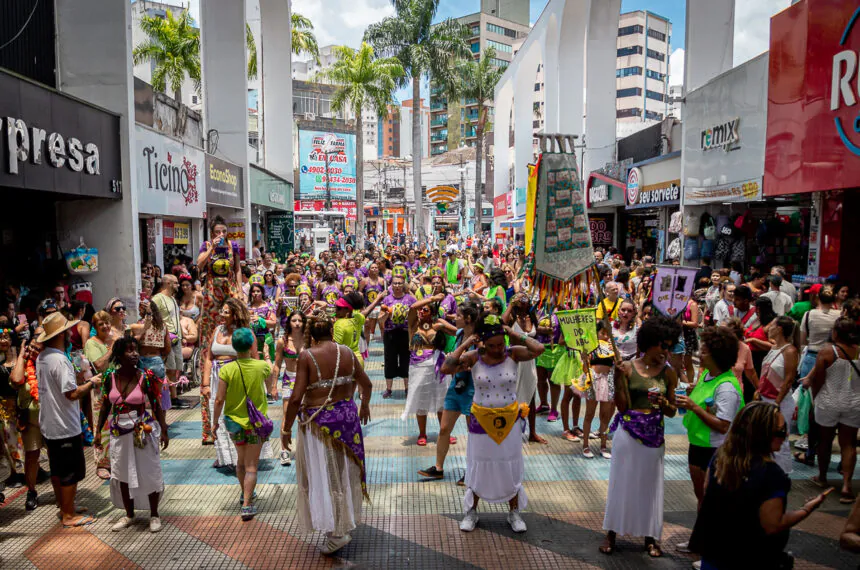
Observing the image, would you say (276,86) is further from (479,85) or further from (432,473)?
(432,473)

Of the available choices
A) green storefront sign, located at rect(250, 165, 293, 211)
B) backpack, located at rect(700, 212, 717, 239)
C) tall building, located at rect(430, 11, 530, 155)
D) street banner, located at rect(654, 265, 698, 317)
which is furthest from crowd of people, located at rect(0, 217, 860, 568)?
tall building, located at rect(430, 11, 530, 155)

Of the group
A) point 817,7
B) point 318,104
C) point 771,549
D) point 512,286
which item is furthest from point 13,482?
point 318,104

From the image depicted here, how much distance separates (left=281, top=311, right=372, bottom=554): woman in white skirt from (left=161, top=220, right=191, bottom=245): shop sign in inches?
399

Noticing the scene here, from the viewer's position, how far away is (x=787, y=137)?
10359 mm

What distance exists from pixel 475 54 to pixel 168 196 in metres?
82.8

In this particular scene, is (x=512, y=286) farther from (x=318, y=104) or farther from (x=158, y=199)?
(x=318, y=104)

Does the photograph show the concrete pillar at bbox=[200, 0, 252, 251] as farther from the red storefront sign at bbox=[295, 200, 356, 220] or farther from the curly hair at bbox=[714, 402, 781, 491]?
the red storefront sign at bbox=[295, 200, 356, 220]

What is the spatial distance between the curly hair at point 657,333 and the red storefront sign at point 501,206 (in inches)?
1278

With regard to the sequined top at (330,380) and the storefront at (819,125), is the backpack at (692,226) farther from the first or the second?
the sequined top at (330,380)

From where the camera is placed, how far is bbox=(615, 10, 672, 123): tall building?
256 ft

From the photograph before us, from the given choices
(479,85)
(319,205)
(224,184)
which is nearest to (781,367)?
(224,184)

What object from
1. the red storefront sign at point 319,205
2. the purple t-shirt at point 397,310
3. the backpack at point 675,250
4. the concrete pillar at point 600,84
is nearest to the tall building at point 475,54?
the red storefront sign at point 319,205

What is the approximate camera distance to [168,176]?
12438mm

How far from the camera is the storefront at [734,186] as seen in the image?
457 inches
